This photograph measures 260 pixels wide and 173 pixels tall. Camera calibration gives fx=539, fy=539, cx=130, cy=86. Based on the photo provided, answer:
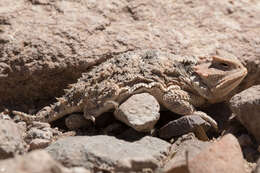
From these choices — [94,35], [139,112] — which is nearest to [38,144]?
[139,112]

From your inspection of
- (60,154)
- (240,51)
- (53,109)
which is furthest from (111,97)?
(240,51)

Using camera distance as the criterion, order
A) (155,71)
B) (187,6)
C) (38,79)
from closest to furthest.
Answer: (155,71)
(38,79)
(187,6)

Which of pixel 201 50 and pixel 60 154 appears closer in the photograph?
pixel 60 154

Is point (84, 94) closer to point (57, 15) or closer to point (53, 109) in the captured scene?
point (53, 109)

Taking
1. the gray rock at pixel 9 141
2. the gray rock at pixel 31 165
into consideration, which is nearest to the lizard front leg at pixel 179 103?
the gray rock at pixel 9 141

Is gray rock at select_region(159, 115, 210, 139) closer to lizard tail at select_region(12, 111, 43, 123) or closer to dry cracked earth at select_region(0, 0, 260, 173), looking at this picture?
dry cracked earth at select_region(0, 0, 260, 173)

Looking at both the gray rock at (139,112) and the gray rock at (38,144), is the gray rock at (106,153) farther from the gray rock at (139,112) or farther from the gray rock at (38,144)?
the gray rock at (38,144)
